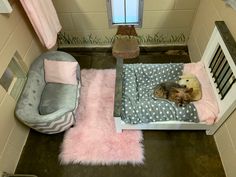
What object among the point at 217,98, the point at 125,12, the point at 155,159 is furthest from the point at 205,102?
the point at 125,12

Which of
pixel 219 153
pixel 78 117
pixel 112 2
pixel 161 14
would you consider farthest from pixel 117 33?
pixel 219 153

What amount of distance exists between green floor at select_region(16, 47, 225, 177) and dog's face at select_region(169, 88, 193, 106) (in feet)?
0.96

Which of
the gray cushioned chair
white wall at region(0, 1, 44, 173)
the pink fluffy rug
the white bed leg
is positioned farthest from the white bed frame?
white wall at region(0, 1, 44, 173)

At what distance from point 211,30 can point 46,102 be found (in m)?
1.48

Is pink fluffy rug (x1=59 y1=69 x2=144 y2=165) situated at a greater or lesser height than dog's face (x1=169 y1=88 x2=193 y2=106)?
lesser

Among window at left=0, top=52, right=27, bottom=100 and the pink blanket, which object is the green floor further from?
the pink blanket

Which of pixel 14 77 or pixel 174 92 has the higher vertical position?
pixel 14 77

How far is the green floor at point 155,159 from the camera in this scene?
154cm

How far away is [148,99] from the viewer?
5.54ft

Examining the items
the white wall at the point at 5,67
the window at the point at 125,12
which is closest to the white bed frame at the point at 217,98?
the window at the point at 125,12

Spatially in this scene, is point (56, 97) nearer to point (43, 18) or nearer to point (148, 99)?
point (43, 18)

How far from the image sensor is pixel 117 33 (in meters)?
2.21

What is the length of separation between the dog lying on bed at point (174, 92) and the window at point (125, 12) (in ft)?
2.60

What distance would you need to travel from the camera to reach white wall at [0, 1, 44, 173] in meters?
1.42
